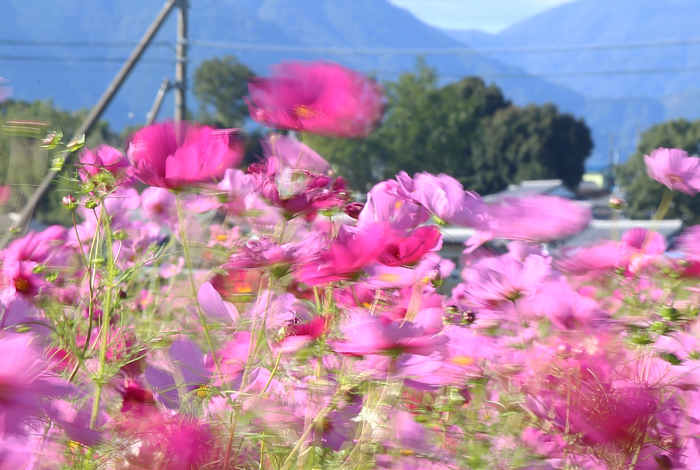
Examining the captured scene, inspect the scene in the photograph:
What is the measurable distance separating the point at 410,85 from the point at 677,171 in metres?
25.1

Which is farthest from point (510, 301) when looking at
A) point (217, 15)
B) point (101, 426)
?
point (217, 15)

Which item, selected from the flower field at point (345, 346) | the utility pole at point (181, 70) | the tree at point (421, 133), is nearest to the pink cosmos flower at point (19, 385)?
the flower field at point (345, 346)

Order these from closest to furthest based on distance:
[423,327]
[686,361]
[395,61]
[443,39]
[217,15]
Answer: [423,327]
[686,361]
[217,15]
[395,61]
[443,39]

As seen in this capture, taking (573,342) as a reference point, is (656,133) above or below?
below

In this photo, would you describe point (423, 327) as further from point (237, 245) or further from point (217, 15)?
point (217, 15)

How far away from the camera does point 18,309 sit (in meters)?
0.46

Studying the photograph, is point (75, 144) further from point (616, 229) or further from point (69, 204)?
point (616, 229)

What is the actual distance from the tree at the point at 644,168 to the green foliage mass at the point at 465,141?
3.31m

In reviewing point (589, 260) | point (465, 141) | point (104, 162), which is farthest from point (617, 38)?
point (104, 162)

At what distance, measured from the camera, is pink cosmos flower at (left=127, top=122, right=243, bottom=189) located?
0.38 meters

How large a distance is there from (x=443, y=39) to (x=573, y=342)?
171799 millimetres

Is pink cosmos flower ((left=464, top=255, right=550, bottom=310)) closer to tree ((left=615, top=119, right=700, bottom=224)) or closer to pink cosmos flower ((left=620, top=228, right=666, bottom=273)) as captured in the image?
pink cosmos flower ((left=620, top=228, right=666, bottom=273))

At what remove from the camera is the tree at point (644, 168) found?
1983 centimetres

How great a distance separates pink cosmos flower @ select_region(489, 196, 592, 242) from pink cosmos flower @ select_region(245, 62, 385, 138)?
0.10 metres
